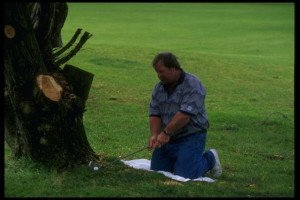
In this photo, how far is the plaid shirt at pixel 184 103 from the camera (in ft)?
26.0

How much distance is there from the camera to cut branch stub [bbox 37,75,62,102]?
741cm

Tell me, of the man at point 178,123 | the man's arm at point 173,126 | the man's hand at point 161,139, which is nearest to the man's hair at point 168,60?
the man at point 178,123

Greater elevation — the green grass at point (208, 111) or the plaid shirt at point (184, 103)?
the plaid shirt at point (184, 103)

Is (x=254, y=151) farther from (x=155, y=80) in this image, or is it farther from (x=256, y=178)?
(x=155, y=80)

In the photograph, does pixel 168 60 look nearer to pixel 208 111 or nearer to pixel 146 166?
pixel 146 166

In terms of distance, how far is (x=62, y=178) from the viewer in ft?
24.0

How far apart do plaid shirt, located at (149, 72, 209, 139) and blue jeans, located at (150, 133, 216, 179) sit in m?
0.12

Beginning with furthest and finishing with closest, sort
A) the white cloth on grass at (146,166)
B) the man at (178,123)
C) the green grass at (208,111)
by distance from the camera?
1. the man at (178,123)
2. the white cloth on grass at (146,166)
3. the green grass at (208,111)

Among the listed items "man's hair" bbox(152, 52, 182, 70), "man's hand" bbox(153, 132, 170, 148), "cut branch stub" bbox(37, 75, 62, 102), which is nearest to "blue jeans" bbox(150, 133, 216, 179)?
"man's hand" bbox(153, 132, 170, 148)

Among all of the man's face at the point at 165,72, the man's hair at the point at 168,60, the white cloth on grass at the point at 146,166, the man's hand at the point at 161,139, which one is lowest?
the white cloth on grass at the point at 146,166

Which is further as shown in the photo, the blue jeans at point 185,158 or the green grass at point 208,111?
the blue jeans at point 185,158

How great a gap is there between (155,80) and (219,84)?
6.03 ft

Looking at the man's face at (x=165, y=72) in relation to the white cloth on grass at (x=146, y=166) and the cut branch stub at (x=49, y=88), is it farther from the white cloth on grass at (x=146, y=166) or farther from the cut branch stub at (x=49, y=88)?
the cut branch stub at (x=49, y=88)

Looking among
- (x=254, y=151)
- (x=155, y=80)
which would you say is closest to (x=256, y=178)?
(x=254, y=151)
